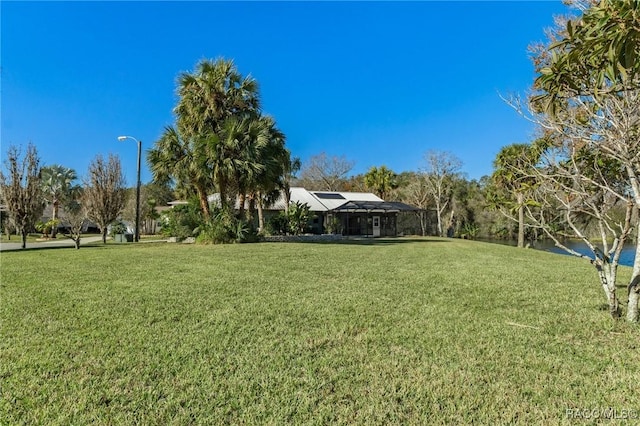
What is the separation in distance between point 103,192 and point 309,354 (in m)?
→ 20.3

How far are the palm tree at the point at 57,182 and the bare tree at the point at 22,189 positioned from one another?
15.3 m

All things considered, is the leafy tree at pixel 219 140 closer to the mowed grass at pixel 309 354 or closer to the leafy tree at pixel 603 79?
the mowed grass at pixel 309 354

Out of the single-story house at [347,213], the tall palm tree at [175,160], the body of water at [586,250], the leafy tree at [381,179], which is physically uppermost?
the leafy tree at [381,179]

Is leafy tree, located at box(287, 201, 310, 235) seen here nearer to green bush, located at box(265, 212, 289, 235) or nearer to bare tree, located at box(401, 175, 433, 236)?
green bush, located at box(265, 212, 289, 235)

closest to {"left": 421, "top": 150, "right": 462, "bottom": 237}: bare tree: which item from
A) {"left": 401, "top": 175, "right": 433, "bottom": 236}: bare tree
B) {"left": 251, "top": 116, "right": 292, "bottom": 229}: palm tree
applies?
{"left": 401, "top": 175, "right": 433, "bottom": 236}: bare tree

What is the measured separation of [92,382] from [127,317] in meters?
1.93

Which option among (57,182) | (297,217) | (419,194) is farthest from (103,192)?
(419,194)

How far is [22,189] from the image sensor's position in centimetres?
1695

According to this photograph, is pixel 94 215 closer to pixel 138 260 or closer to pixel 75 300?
pixel 138 260

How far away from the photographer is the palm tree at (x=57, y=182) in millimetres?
31328

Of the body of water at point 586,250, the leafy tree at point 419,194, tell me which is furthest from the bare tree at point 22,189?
the leafy tree at point 419,194

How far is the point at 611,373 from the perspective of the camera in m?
3.29

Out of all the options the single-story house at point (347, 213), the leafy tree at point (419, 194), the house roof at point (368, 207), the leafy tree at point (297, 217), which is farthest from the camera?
the leafy tree at point (419, 194)

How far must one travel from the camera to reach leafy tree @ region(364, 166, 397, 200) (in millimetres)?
41500
